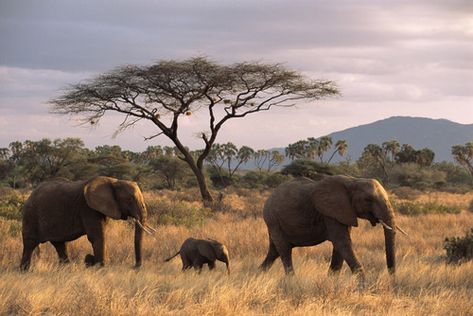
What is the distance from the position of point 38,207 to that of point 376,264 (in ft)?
19.9

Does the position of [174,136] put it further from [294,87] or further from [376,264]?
[376,264]

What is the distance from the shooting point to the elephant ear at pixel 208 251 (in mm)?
11008

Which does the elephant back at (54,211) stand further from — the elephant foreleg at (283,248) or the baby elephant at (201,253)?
the elephant foreleg at (283,248)

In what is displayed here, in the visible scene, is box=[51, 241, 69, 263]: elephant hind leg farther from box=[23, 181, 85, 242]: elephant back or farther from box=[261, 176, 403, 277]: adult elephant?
box=[261, 176, 403, 277]: adult elephant

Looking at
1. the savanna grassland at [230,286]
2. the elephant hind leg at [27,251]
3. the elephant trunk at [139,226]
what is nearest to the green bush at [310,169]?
the savanna grassland at [230,286]

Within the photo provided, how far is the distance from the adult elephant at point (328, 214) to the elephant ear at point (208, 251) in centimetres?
89

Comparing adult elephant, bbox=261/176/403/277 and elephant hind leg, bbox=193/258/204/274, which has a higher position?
adult elephant, bbox=261/176/403/277

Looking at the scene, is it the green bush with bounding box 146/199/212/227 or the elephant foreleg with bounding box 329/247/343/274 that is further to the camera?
the green bush with bounding box 146/199/212/227

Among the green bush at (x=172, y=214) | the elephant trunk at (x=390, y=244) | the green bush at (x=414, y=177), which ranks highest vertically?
the elephant trunk at (x=390, y=244)

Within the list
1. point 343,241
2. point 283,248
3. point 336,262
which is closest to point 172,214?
point 283,248

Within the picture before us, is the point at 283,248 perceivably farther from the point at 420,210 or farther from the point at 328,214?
the point at 420,210

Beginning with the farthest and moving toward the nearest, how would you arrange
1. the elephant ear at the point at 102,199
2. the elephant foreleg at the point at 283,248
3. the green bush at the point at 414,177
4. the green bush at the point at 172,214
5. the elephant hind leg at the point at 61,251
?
the green bush at the point at 414,177 < the green bush at the point at 172,214 < the elephant hind leg at the point at 61,251 < the elephant foreleg at the point at 283,248 < the elephant ear at the point at 102,199

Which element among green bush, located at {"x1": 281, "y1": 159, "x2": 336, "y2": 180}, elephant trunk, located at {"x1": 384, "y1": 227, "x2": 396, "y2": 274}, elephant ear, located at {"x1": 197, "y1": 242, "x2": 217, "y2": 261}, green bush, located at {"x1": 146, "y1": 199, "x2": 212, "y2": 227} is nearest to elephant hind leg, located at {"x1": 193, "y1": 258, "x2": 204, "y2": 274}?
elephant ear, located at {"x1": 197, "y1": 242, "x2": 217, "y2": 261}

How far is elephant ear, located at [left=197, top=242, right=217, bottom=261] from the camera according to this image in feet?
36.1
